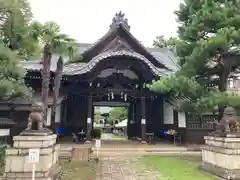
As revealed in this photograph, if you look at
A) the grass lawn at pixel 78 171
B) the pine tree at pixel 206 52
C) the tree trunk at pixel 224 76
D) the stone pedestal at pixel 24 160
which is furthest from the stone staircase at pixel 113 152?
the tree trunk at pixel 224 76

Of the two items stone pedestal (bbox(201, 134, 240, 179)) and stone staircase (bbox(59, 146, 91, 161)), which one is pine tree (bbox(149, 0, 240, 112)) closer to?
stone pedestal (bbox(201, 134, 240, 179))

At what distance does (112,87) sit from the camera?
1559cm

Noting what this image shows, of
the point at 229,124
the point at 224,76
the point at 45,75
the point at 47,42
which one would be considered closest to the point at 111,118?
the point at 224,76

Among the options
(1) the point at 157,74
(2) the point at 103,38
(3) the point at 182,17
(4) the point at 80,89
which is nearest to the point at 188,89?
(3) the point at 182,17

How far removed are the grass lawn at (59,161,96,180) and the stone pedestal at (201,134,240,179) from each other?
13.1ft

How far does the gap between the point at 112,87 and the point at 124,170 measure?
802cm

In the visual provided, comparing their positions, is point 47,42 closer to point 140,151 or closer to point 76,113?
point 140,151

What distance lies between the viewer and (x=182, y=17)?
35.1 ft

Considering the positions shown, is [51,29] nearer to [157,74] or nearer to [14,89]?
[14,89]

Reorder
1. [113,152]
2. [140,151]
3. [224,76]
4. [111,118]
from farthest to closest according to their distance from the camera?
[111,118] → [140,151] → [113,152] → [224,76]

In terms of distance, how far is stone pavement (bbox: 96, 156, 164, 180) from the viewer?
7270 millimetres

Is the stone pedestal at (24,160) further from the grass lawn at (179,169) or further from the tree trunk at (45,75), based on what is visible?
the grass lawn at (179,169)

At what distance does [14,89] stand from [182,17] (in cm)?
790

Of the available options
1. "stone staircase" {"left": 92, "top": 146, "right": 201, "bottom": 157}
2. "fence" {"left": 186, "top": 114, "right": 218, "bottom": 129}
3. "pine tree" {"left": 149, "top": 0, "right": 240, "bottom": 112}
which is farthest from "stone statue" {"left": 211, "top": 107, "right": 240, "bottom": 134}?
"fence" {"left": 186, "top": 114, "right": 218, "bottom": 129}
